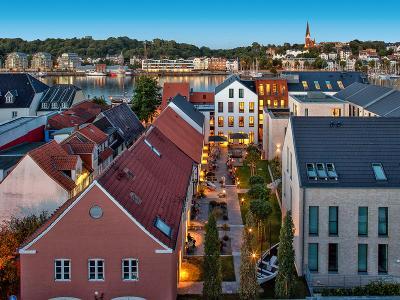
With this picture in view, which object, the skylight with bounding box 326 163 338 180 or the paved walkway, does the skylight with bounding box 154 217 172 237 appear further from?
the skylight with bounding box 326 163 338 180

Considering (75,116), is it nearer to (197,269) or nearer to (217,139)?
(217,139)

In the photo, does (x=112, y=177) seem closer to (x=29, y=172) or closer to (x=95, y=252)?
(x=95, y=252)

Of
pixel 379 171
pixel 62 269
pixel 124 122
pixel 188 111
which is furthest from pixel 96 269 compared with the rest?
pixel 188 111

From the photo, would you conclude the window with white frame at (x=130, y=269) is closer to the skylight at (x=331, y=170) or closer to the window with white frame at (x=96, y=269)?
the window with white frame at (x=96, y=269)

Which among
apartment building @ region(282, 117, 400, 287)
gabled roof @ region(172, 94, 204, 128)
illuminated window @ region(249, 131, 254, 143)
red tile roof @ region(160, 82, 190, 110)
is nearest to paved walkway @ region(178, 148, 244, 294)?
apartment building @ region(282, 117, 400, 287)

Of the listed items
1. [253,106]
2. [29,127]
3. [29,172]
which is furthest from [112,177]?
[253,106]
